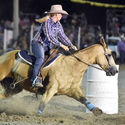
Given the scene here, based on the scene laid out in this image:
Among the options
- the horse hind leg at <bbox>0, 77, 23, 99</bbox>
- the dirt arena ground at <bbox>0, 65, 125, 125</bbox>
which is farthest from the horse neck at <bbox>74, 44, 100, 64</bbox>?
the horse hind leg at <bbox>0, 77, 23, 99</bbox>

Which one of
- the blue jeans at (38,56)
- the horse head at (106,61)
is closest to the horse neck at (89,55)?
the horse head at (106,61)

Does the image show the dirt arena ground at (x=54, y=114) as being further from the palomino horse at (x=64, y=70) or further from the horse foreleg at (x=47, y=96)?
the palomino horse at (x=64, y=70)

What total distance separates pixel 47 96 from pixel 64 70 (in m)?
0.69

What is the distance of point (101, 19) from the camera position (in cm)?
3359

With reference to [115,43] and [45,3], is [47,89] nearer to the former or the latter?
[115,43]

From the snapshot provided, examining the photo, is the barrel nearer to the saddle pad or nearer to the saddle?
the saddle

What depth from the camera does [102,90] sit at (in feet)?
36.4

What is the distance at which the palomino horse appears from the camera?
980 cm

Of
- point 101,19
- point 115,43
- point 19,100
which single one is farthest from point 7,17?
point 19,100

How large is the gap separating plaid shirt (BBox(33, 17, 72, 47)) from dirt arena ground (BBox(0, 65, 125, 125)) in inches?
62.7

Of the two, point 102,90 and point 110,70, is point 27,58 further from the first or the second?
point 102,90

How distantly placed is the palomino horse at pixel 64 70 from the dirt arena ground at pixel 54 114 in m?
0.35

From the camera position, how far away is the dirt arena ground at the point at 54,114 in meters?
9.30

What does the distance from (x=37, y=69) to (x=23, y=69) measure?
0.48 metres
